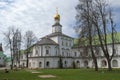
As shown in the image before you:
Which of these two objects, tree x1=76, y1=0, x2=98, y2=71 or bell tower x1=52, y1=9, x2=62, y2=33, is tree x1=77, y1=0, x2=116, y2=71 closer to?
tree x1=76, y1=0, x2=98, y2=71

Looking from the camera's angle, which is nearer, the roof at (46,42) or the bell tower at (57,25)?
the roof at (46,42)

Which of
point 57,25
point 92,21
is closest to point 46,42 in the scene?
point 57,25

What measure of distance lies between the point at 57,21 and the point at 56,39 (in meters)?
7.86

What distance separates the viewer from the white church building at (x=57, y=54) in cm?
6606

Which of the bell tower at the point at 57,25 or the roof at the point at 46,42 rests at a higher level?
the bell tower at the point at 57,25

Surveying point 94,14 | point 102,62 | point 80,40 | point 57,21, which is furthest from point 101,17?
point 57,21

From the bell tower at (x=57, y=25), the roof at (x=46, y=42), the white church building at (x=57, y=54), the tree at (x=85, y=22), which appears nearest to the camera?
the tree at (x=85, y=22)

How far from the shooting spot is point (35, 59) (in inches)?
2643

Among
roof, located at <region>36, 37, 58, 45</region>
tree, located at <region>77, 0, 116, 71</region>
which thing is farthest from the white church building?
tree, located at <region>77, 0, 116, 71</region>

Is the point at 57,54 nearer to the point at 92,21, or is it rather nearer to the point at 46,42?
the point at 46,42

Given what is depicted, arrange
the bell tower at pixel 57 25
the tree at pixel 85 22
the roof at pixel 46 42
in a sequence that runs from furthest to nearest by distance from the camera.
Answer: the bell tower at pixel 57 25 < the roof at pixel 46 42 < the tree at pixel 85 22

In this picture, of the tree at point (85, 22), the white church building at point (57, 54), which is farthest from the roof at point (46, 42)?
the tree at point (85, 22)

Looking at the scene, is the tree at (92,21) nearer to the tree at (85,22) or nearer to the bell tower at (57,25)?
the tree at (85,22)

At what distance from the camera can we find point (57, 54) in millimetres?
69062
